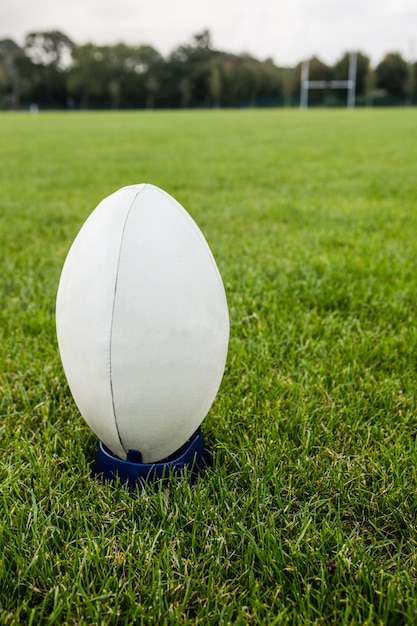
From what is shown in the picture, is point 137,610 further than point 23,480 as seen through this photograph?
No

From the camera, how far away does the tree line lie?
56938 mm

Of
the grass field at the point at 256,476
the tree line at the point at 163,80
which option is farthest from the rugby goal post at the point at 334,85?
the grass field at the point at 256,476

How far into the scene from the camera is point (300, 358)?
204cm

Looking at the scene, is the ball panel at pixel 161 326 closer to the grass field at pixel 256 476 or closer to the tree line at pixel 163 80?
the grass field at pixel 256 476

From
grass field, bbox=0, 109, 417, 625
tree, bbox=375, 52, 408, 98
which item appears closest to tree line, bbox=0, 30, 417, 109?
tree, bbox=375, 52, 408, 98

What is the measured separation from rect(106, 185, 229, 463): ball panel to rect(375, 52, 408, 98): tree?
205 feet

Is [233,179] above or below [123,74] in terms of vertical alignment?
below

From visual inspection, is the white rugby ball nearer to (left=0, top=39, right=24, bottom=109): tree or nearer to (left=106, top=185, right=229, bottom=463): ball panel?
(left=106, top=185, right=229, bottom=463): ball panel

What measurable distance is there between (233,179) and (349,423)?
5114 mm

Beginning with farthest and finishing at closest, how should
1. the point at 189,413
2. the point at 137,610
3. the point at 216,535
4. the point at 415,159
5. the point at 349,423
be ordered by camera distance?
the point at 415,159 → the point at 349,423 → the point at 189,413 → the point at 216,535 → the point at 137,610

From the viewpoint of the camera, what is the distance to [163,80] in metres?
62.1

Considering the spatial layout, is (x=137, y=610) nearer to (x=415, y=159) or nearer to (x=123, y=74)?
(x=415, y=159)

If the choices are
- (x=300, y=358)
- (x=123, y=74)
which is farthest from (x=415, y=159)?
(x=123, y=74)

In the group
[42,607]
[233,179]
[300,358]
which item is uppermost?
[233,179]
